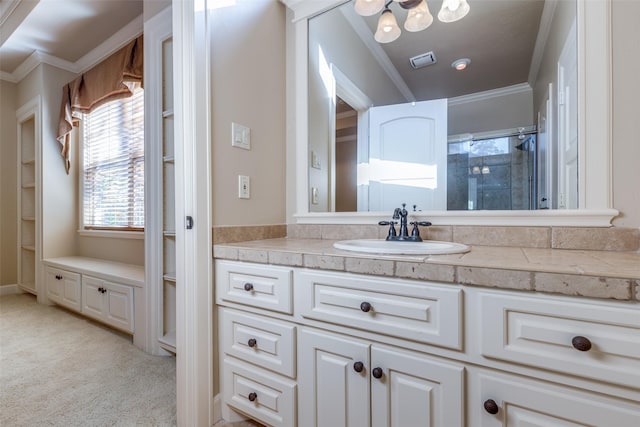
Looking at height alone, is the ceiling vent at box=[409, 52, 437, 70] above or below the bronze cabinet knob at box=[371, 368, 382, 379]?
above

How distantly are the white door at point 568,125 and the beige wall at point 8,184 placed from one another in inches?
200

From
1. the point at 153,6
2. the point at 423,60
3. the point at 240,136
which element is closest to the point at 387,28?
the point at 423,60

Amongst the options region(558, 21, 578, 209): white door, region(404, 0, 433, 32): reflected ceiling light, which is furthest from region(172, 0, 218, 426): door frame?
region(558, 21, 578, 209): white door

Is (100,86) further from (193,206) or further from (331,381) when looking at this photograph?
(331,381)

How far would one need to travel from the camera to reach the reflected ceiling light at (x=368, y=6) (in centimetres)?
151

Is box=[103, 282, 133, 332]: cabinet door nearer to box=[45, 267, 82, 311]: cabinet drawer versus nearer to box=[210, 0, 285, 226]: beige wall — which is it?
box=[45, 267, 82, 311]: cabinet drawer

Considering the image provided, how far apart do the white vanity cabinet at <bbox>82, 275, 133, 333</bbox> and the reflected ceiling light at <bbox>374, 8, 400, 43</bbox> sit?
2266 mm

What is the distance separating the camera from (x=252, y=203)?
1482mm

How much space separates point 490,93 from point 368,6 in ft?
2.49

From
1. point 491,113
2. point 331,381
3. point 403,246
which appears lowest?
point 331,381

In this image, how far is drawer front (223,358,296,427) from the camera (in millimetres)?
1098

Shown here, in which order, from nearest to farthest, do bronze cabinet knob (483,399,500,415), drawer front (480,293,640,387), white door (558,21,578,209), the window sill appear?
drawer front (480,293,640,387) < bronze cabinet knob (483,399,500,415) < white door (558,21,578,209) < the window sill

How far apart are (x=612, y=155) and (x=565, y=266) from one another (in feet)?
2.10

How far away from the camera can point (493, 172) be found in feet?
4.21
